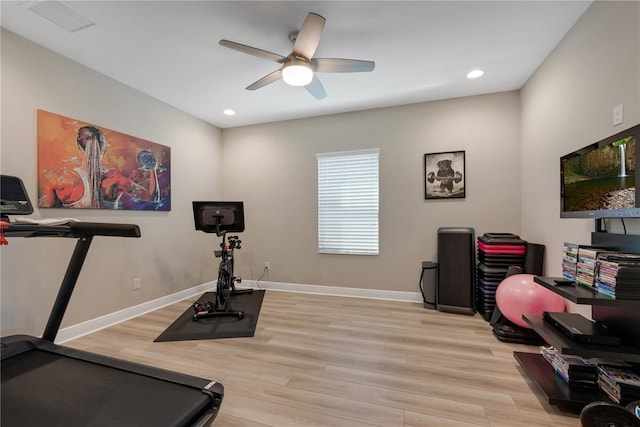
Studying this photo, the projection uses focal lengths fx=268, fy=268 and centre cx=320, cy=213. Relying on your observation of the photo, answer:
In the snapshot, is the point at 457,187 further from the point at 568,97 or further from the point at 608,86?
the point at 608,86

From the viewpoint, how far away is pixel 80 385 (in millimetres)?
1403

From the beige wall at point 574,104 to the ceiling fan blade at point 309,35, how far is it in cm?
186

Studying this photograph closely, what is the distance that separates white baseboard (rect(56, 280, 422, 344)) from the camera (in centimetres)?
259

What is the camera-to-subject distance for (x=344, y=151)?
155 inches

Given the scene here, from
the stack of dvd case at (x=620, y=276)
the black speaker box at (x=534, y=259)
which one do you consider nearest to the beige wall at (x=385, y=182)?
the black speaker box at (x=534, y=259)

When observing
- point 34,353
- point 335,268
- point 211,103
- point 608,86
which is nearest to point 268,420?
point 34,353

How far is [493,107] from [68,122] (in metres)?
4.65

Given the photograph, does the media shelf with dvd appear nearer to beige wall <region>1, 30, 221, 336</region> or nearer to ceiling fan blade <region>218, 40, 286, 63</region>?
ceiling fan blade <region>218, 40, 286, 63</region>

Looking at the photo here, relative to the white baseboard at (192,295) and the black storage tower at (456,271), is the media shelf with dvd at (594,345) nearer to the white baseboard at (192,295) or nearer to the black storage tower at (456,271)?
the black storage tower at (456,271)

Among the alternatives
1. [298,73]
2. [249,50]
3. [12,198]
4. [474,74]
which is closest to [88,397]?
[12,198]

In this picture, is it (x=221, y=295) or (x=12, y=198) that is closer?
(x=12, y=198)

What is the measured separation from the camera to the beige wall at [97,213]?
87.2 inches

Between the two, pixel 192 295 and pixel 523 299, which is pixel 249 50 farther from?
pixel 192 295

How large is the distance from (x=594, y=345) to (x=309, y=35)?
260cm
